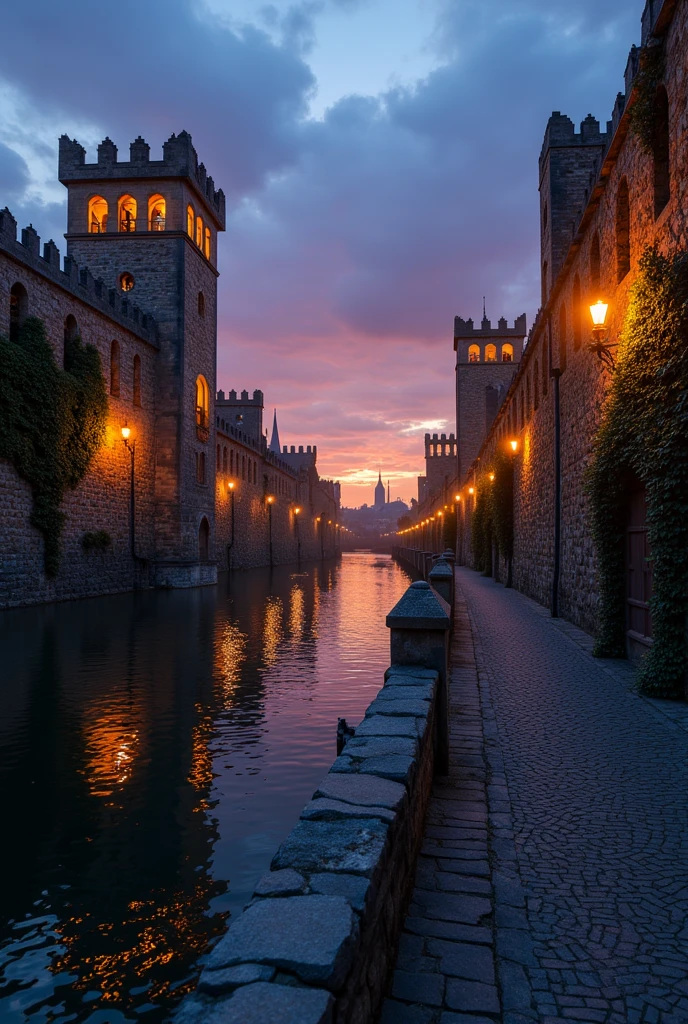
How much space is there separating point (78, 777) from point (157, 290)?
2382 cm

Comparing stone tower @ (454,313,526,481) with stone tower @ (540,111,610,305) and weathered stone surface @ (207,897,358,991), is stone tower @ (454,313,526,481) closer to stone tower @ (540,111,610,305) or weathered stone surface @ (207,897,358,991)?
stone tower @ (540,111,610,305)

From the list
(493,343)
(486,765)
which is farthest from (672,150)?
(493,343)

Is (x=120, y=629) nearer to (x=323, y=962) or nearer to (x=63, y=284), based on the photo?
(x=63, y=284)

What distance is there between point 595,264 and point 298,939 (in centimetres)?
1154

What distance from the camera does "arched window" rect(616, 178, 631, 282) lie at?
9.25 metres

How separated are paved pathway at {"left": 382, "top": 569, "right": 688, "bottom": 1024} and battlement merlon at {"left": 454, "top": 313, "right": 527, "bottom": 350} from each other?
176ft

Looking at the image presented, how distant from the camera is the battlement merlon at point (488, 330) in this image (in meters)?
56.5

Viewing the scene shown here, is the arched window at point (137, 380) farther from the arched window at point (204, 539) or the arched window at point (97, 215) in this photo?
the arched window at point (97, 215)

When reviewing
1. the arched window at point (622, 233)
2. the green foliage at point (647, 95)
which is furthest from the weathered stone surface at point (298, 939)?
the arched window at point (622, 233)

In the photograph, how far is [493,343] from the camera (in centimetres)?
5644

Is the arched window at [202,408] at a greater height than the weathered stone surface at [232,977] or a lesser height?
greater

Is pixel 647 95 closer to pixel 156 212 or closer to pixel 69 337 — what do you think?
pixel 69 337

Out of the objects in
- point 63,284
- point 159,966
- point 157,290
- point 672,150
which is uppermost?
point 157,290

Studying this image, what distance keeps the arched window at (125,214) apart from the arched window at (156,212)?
73cm
